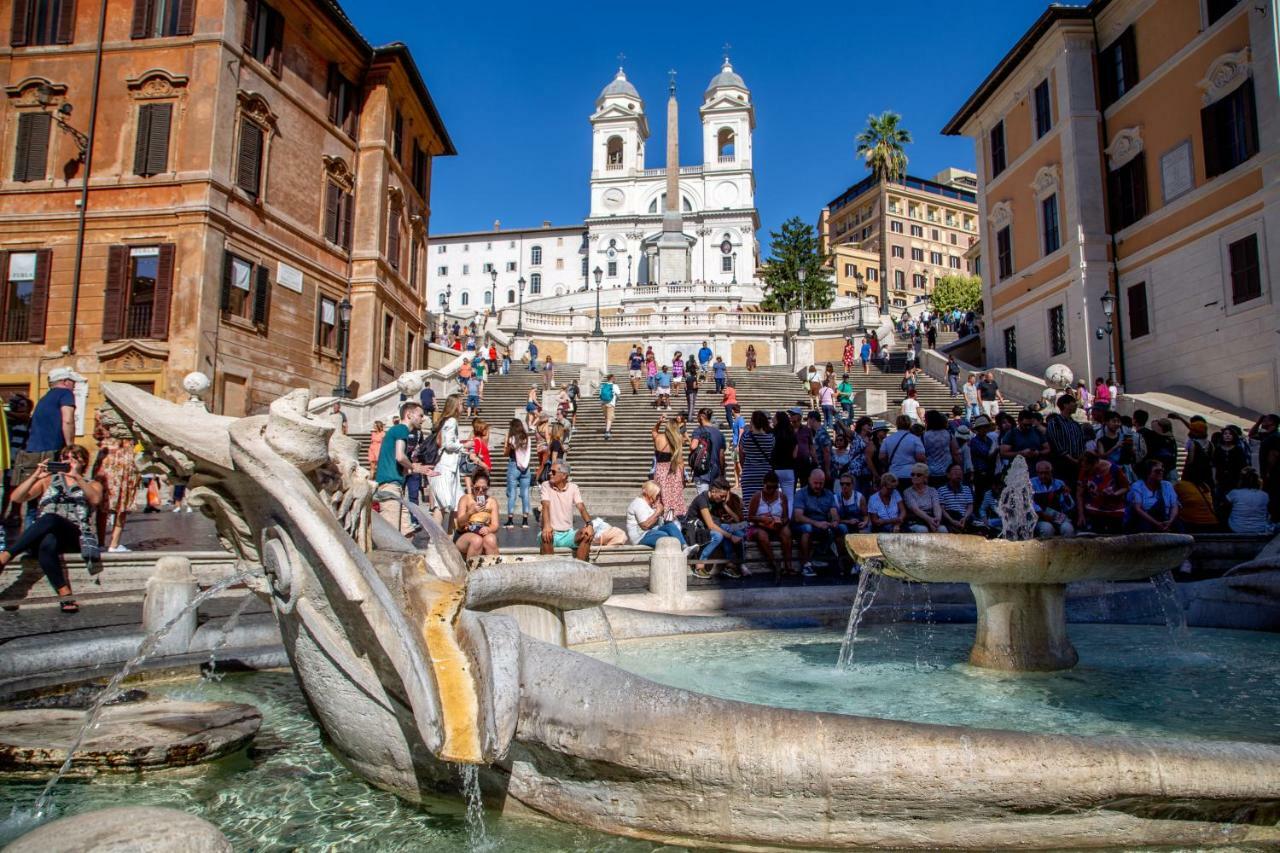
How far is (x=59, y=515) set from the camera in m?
7.43

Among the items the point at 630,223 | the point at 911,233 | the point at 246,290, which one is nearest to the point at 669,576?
the point at 246,290

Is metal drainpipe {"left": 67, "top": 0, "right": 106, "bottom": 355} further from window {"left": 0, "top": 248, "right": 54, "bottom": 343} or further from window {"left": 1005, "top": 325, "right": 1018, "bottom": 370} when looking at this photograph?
window {"left": 1005, "top": 325, "right": 1018, "bottom": 370}

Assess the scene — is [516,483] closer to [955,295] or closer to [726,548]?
[726,548]

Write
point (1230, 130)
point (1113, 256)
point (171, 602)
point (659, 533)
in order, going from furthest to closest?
point (1113, 256), point (1230, 130), point (659, 533), point (171, 602)

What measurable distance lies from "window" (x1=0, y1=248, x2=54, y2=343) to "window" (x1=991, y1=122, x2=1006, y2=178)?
30595mm

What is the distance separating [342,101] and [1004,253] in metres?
23.9

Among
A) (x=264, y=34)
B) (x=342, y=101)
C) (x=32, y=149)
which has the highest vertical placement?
(x=342, y=101)

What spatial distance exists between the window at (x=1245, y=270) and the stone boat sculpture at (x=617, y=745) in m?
21.3

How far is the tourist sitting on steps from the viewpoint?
723cm

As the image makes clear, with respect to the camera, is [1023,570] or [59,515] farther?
[59,515]

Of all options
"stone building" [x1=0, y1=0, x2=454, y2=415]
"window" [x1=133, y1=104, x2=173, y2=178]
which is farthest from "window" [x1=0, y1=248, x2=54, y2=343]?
"window" [x1=133, y1=104, x2=173, y2=178]

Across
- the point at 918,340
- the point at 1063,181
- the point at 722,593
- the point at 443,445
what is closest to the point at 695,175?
the point at 918,340

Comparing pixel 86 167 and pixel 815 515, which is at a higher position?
pixel 86 167

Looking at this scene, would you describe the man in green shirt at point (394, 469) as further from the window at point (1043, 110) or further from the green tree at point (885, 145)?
the green tree at point (885, 145)
